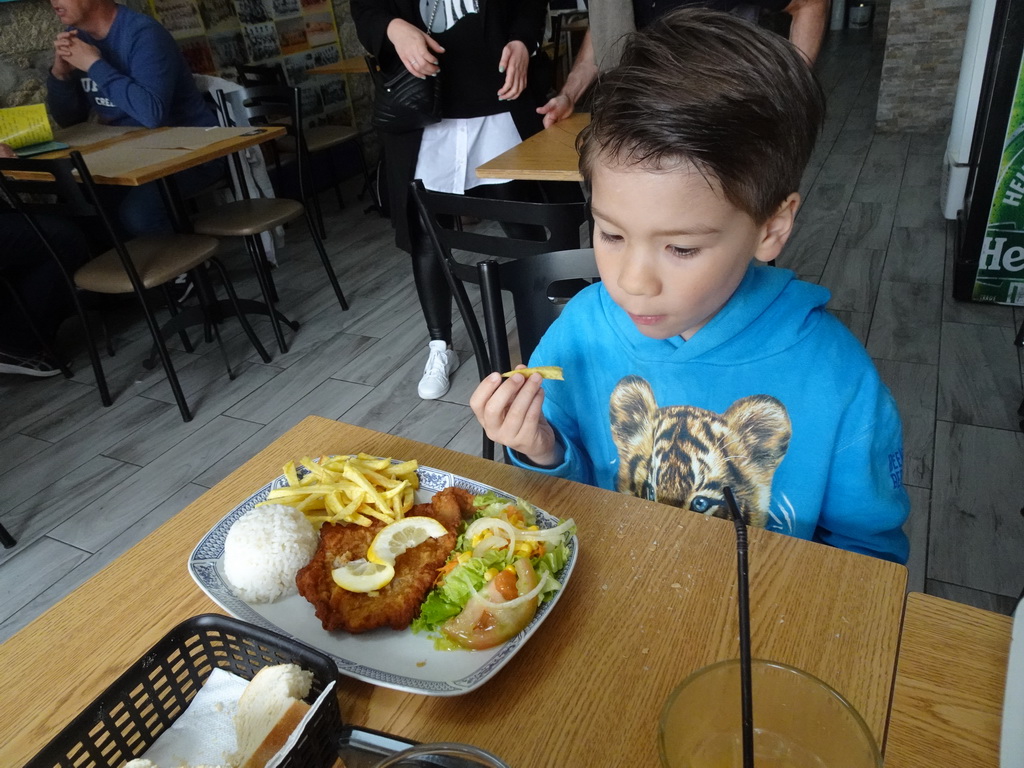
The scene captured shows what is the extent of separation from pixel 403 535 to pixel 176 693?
0.86ft

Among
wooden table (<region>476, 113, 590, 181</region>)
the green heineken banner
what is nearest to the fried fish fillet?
wooden table (<region>476, 113, 590, 181</region>)

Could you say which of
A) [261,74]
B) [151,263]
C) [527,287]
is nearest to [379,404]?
[151,263]

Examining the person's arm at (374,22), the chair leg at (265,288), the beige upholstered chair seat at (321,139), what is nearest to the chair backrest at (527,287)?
the person's arm at (374,22)

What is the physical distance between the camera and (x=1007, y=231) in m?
2.69

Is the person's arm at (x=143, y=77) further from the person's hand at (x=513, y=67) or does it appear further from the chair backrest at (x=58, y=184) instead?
the person's hand at (x=513, y=67)

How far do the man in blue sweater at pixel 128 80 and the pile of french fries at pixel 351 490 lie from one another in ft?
10.1

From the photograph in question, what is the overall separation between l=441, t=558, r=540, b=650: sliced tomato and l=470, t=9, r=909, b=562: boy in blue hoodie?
224 millimetres

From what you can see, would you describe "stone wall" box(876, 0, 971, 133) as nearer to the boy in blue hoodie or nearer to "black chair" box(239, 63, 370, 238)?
"black chair" box(239, 63, 370, 238)

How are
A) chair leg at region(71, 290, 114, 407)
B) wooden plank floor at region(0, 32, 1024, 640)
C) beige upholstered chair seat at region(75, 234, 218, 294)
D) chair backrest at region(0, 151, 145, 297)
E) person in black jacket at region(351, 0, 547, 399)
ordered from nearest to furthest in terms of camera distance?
wooden plank floor at region(0, 32, 1024, 640), person in black jacket at region(351, 0, 547, 399), chair backrest at region(0, 151, 145, 297), beige upholstered chair seat at region(75, 234, 218, 294), chair leg at region(71, 290, 114, 407)

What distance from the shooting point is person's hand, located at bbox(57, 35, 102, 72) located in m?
3.10

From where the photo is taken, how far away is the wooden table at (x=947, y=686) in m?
0.54

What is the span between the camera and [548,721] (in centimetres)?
60

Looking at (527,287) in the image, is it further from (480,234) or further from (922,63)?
(922,63)

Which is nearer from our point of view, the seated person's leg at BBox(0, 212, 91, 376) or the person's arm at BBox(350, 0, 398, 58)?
the person's arm at BBox(350, 0, 398, 58)
